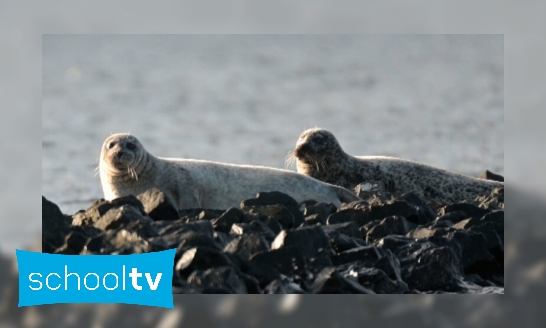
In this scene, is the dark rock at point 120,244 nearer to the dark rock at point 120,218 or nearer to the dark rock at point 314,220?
the dark rock at point 120,218

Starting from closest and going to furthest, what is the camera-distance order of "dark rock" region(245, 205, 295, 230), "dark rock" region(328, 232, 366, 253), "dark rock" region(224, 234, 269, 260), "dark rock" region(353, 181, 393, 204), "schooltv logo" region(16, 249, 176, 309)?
"schooltv logo" region(16, 249, 176, 309) < "dark rock" region(224, 234, 269, 260) < "dark rock" region(328, 232, 366, 253) < "dark rock" region(245, 205, 295, 230) < "dark rock" region(353, 181, 393, 204)

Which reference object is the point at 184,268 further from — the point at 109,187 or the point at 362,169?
the point at 362,169

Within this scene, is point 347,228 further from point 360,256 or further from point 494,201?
point 494,201

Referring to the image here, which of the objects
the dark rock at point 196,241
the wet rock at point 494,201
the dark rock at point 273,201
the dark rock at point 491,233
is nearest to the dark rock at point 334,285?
the dark rock at point 196,241

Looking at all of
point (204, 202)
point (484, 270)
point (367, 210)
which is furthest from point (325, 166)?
point (484, 270)

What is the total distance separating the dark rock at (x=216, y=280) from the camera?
628 cm

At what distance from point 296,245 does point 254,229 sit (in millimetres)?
840

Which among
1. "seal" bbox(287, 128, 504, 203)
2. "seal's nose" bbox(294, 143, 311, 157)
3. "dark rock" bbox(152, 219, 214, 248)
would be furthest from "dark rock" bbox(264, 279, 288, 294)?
"seal's nose" bbox(294, 143, 311, 157)

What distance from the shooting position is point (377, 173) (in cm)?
1338

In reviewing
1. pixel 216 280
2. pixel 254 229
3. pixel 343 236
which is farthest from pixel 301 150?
pixel 216 280

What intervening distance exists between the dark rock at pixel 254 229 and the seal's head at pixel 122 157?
124 inches

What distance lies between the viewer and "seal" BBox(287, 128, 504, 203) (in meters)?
13.0

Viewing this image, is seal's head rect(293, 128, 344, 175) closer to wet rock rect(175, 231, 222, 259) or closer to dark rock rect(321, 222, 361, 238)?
dark rock rect(321, 222, 361, 238)

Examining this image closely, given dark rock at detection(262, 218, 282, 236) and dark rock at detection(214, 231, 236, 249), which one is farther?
dark rock at detection(262, 218, 282, 236)
